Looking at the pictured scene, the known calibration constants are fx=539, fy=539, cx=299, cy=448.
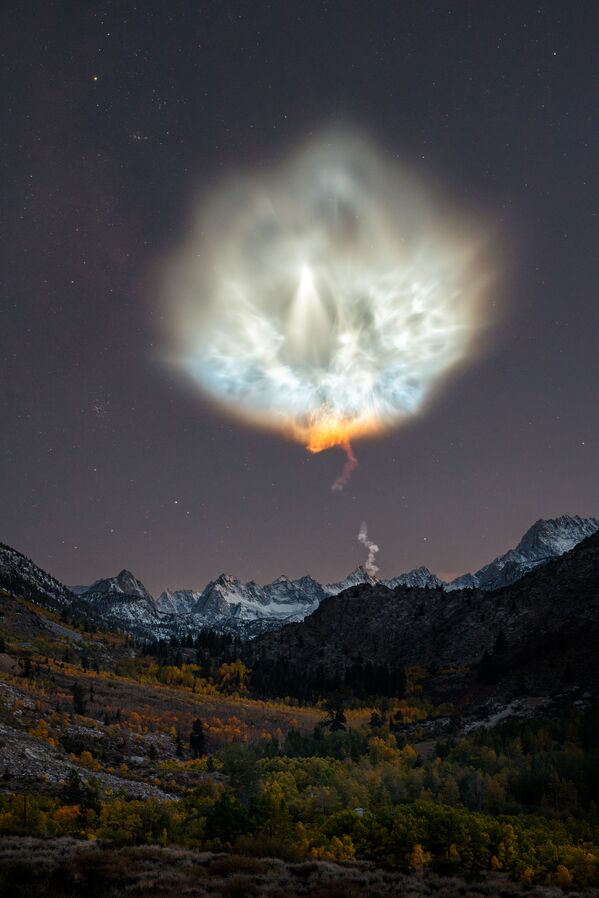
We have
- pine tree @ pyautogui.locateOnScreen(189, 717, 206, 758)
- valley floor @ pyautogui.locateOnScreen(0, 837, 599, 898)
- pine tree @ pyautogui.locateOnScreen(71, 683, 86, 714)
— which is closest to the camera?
valley floor @ pyautogui.locateOnScreen(0, 837, 599, 898)

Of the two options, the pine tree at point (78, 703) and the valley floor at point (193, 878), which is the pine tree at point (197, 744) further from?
the valley floor at point (193, 878)

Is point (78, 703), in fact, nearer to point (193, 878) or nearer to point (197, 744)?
point (197, 744)

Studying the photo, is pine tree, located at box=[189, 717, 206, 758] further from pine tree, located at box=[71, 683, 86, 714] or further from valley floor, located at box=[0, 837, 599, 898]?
valley floor, located at box=[0, 837, 599, 898]

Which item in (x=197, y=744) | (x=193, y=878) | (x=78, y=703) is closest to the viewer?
(x=193, y=878)

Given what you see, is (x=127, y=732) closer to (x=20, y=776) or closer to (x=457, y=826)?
(x=20, y=776)

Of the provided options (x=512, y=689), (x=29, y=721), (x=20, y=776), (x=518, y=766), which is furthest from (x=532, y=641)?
(x=20, y=776)

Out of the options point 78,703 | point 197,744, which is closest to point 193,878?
point 197,744

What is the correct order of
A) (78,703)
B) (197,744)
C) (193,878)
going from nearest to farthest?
(193,878)
(197,744)
(78,703)

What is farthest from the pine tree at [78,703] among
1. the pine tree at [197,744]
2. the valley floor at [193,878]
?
the valley floor at [193,878]

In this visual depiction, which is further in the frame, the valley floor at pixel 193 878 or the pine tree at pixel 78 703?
the pine tree at pixel 78 703

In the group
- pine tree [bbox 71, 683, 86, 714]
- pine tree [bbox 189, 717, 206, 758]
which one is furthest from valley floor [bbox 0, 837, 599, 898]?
pine tree [bbox 71, 683, 86, 714]

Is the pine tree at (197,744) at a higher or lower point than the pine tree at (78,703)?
lower
